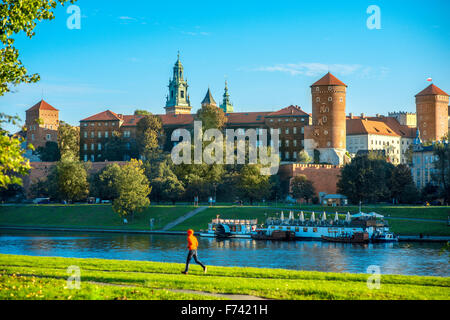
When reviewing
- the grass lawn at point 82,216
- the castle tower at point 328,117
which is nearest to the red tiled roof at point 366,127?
the castle tower at point 328,117

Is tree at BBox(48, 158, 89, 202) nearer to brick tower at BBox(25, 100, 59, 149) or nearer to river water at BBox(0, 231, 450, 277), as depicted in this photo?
river water at BBox(0, 231, 450, 277)

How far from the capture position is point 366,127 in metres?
120

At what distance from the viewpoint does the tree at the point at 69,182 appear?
245 feet

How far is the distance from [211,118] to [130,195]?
34959mm

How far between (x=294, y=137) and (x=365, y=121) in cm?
2439

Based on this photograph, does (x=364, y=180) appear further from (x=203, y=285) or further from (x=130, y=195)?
(x=203, y=285)

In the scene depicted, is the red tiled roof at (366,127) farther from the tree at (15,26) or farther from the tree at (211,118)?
the tree at (15,26)

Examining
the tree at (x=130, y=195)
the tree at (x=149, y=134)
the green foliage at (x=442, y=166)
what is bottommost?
the tree at (x=130, y=195)

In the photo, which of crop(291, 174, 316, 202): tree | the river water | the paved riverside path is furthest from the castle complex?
the river water

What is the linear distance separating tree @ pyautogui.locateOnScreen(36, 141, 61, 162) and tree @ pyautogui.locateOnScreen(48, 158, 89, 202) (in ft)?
92.4

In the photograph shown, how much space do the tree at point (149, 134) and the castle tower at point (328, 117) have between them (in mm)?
24971

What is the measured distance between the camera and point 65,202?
Answer: 253 ft
